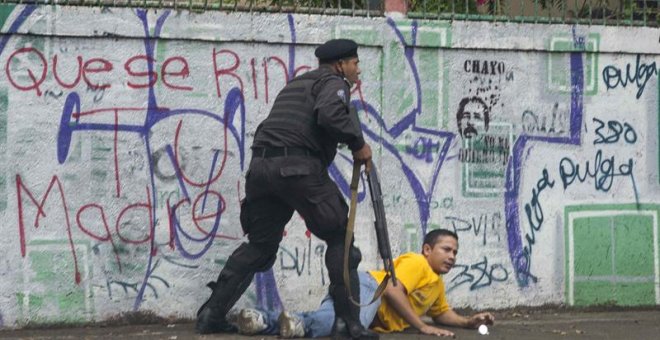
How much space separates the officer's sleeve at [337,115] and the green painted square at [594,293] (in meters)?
2.59

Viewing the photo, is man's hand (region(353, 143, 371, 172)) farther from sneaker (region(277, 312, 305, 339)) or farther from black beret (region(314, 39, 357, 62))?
sneaker (region(277, 312, 305, 339))

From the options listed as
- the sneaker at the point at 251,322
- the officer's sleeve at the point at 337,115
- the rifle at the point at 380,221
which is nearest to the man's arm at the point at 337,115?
the officer's sleeve at the point at 337,115

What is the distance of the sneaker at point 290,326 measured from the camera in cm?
768

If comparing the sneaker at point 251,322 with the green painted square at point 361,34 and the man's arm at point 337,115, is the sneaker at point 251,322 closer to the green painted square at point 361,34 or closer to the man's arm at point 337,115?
the man's arm at point 337,115

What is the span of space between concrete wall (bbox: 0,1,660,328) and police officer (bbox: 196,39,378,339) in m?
0.73

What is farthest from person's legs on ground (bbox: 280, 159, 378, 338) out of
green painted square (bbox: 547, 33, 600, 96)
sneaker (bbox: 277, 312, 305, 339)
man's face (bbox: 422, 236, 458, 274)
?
green painted square (bbox: 547, 33, 600, 96)

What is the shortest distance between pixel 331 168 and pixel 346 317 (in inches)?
55.0

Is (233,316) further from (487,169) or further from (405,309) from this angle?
(487,169)

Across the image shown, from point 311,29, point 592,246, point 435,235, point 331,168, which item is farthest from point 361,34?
point 592,246

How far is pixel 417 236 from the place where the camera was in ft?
29.4

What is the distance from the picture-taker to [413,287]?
26.3 ft

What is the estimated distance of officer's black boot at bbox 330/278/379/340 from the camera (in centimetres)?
754

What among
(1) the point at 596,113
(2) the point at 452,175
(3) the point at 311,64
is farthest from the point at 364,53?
(1) the point at 596,113

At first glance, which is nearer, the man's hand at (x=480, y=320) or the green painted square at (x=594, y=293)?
the man's hand at (x=480, y=320)
